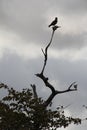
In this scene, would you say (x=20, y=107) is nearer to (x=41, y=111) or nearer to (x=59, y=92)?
(x=41, y=111)

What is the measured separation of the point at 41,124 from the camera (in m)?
27.2

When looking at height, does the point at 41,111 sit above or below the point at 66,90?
below

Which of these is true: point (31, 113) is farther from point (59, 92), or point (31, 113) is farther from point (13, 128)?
point (59, 92)

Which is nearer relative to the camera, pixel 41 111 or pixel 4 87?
pixel 41 111

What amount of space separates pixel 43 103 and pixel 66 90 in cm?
242

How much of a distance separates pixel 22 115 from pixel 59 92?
4.06 m

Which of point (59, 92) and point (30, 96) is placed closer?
point (30, 96)

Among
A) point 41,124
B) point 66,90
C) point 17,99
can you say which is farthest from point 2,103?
point 66,90

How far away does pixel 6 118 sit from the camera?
27.0m

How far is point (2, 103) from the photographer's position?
92.5 ft

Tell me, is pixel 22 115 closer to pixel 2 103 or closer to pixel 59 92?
pixel 2 103

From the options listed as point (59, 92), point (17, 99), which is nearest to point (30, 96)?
point (17, 99)

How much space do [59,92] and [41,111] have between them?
3233 mm

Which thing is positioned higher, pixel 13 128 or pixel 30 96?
pixel 30 96
